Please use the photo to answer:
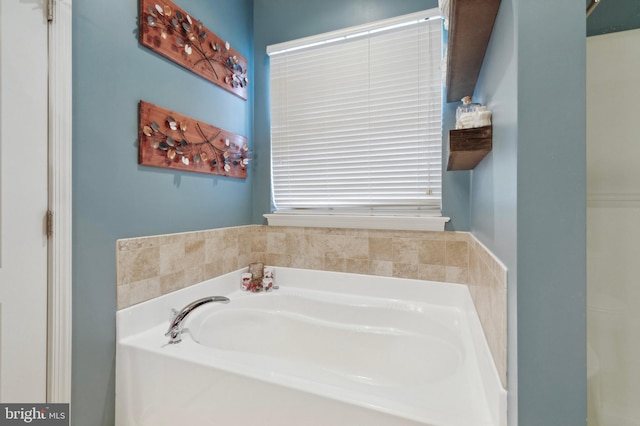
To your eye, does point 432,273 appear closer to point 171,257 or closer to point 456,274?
point 456,274

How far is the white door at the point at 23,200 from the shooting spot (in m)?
0.92

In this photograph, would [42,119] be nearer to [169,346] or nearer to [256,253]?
[169,346]

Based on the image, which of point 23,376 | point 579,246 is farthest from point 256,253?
point 579,246

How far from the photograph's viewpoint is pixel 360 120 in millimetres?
1906

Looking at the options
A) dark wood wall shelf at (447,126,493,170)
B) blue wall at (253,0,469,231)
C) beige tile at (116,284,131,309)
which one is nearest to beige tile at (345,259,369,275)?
blue wall at (253,0,469,231)

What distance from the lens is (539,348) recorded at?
64 cm

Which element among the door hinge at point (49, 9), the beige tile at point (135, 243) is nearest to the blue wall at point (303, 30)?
the beige tile at point (135, 243)

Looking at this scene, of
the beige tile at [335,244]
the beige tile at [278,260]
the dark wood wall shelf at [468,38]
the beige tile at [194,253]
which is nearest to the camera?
the dark wood wall shelf at [468,38]

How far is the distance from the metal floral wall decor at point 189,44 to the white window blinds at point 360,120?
0.33 m

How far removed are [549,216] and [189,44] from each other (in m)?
1.90

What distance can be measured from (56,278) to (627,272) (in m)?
2.08

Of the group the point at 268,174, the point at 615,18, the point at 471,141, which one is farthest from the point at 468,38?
the point at 268,174

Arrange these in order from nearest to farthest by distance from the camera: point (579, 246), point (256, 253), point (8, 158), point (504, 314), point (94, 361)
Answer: point (579, 246) < point (504, 314) < point (8, 158) < point (94, 361) < point (256, 253)

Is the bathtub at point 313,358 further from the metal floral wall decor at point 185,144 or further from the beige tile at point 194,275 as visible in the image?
the metal floral wall decor at point 185,144
